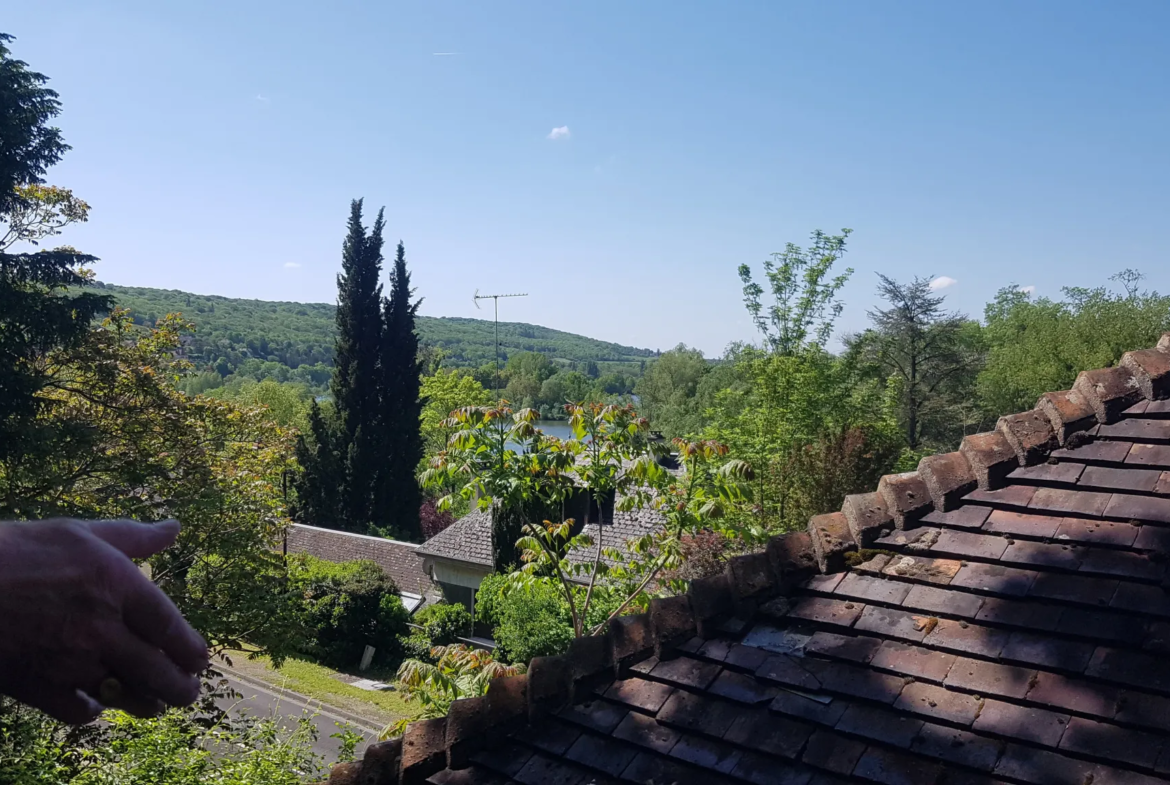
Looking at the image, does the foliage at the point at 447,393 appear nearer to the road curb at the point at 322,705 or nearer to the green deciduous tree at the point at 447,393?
the green deciduous tree at the point at 447,393

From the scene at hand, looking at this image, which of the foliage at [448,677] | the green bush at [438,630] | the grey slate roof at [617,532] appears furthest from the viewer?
the green bush at [438,630]

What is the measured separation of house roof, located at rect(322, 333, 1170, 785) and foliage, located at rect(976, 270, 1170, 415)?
35146 mm

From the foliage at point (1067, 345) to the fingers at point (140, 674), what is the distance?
38.2 m

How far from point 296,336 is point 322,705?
3751 inches

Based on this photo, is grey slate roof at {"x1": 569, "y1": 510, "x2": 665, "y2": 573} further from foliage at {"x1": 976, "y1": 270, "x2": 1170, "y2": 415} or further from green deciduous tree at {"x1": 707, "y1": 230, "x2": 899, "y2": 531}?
foliage at {"x1": 976, "y1": 270, "x2": 1170, "y2": 415}

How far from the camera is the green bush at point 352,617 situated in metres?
23.3

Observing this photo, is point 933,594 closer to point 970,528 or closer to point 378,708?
point 970,528

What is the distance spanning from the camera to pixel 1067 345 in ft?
123

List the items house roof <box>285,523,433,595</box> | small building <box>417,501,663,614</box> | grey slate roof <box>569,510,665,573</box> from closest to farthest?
grey slate roof <box>569,510,665,573</box>, small building <box>417,501,663,614</box>, house roof <box>285,523,433,595</box>

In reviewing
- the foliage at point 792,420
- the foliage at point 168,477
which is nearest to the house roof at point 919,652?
the foliage at point 168,477

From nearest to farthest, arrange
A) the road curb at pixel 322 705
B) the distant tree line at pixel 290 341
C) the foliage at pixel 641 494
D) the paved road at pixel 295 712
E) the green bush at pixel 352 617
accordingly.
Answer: the foliage at pixel 641 494
the paved road at pixel 295 712
the road curb at pixel 322 705
the green bush at pixel 352 617
the distant tree line at pixel 290 341

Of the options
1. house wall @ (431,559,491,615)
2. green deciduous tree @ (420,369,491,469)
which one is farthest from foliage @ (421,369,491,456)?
house wall @ (431,559,491,615)

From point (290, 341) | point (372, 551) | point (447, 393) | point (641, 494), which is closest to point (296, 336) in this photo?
point (290, 341)

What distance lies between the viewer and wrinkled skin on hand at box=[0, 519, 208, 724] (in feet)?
3.12
